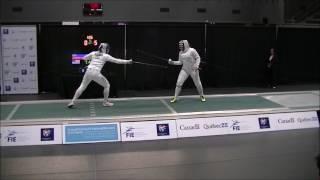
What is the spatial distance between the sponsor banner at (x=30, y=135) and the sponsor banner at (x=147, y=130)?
122 cm

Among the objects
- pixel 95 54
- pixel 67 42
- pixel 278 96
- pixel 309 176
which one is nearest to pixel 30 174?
pixel 309 176

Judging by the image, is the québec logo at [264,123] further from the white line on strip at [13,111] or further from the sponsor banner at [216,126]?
the white line on strip at [13,111]

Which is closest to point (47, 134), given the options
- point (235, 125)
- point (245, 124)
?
point (235, 125)

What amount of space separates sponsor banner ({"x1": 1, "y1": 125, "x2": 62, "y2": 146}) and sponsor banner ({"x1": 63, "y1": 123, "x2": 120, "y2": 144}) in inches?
7.0

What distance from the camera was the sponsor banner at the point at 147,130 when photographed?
25.7 feet

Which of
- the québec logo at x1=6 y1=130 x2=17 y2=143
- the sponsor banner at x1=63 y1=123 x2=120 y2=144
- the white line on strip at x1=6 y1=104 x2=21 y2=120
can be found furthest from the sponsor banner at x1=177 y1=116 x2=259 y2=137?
the white line on strip at x1=6 y1=104 x2=21 y2=120

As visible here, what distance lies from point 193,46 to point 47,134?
8.43m

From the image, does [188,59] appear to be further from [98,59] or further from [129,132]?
[129,132]

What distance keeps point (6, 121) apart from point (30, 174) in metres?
2.30

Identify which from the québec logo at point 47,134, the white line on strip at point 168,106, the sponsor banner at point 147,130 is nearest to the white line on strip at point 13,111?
the québec logo at point 47,134

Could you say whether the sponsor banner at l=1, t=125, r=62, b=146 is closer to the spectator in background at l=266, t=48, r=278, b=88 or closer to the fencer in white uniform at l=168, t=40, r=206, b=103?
the fencer in white uniform at l=168, t=40, r=206, b=103

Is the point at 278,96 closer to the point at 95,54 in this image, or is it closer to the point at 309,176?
the point at 95,54

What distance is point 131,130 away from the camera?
786 cm

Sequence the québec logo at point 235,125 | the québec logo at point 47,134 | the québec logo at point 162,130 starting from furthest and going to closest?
the québec logo at point 235,125
the québec logo at point 162,130
the québec logo at point 47,134
